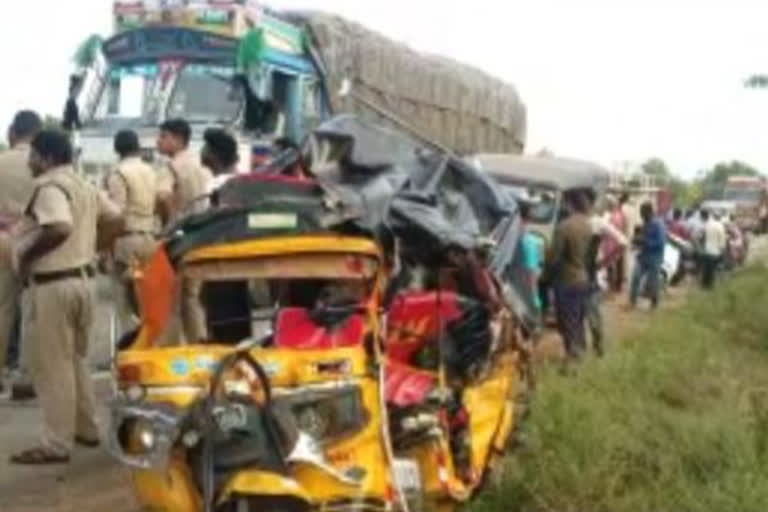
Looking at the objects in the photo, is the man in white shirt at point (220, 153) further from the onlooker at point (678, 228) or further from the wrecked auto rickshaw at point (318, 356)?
the onlooker at point (678, 228)

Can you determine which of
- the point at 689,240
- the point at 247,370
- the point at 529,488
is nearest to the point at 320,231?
the point at 247,370

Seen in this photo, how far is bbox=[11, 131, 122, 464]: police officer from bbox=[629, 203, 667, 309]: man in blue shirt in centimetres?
1428

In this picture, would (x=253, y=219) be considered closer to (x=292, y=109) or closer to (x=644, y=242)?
(x=292, y=109)

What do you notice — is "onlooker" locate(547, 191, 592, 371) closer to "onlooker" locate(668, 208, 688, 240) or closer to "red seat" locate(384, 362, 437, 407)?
"red seat" locate(384, 362, 437, 407)

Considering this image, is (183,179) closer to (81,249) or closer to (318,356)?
(81,249)

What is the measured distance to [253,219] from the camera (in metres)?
5.93

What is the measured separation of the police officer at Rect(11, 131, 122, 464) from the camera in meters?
7.71

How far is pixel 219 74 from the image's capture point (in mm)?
15805

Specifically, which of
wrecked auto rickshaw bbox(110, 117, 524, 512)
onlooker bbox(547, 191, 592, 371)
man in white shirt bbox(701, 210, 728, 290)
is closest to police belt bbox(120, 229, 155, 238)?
wrecked auto rickshaw bbox(110, 117, 524, 512)

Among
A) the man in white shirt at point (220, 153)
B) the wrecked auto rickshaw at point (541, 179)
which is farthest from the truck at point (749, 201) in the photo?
the man in white shirt at point (220, 153)

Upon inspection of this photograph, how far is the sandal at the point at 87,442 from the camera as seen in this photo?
8.44 meters

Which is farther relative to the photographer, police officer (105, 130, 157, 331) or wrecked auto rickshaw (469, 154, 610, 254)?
wrecked auto rickshaw (469, 154, 610, 254)

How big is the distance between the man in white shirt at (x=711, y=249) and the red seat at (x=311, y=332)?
2087cm

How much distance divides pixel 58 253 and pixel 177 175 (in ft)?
6.59
